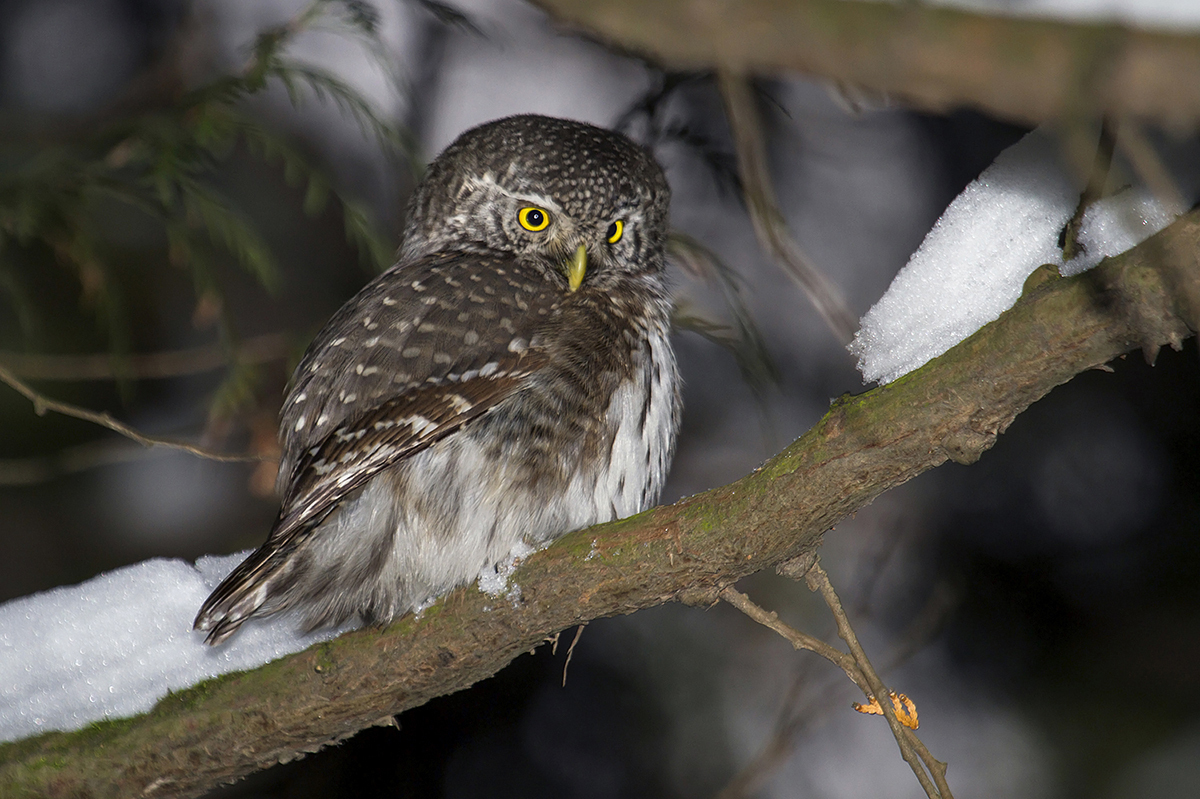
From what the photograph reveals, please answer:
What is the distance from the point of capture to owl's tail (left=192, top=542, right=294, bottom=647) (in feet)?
7.34

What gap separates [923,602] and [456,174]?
2952 millimetres

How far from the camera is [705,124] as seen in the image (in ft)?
14.0

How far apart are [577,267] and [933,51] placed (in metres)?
1.83

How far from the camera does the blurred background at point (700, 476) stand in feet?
13.9

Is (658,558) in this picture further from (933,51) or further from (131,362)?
(131,362)

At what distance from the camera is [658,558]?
2031 millimetres

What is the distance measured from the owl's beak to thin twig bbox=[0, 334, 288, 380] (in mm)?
1131

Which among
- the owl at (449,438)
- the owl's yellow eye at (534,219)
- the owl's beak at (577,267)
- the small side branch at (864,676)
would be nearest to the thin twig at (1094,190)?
the small side branch at (864,676)

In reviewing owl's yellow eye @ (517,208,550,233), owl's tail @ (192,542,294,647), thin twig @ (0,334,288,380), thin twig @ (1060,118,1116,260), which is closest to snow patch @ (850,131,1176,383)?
thin twig @ (1060,118,1116,260)

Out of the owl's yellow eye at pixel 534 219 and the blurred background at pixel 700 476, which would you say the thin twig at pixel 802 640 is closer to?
the owl's yellow eye at pixel 534 219

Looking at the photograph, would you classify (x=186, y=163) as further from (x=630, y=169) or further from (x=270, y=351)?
(x=630, y=169)

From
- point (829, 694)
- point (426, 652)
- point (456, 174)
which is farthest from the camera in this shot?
point (829, 694)

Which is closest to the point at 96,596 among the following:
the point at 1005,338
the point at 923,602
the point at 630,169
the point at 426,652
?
the point at 426,652

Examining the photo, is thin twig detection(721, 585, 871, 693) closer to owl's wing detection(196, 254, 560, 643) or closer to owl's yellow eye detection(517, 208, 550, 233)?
owl's wing detection(196, 254, 560, 643)
